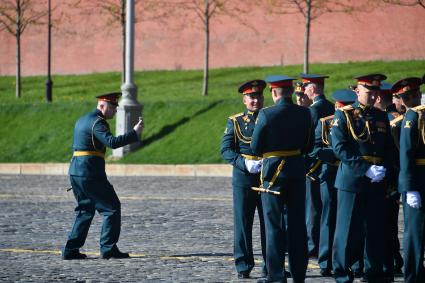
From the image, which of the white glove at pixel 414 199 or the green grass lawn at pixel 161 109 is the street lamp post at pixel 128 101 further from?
the white glove at pixel 414 199

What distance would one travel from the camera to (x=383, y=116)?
10.1 m

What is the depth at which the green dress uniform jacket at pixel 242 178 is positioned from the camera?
11.1 metres

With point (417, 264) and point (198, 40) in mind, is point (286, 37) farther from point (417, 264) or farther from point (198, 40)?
point (417, 264)

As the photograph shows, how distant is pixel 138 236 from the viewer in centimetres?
1435

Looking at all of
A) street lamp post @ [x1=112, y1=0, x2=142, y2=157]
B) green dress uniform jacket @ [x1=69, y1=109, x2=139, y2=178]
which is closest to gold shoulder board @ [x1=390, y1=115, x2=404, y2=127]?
green dress uniform jacket @ [x1=69, y1=109, x2=139, y2=178]

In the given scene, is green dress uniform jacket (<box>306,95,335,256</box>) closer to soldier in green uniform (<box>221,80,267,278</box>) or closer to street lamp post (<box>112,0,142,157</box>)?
soldier in green uniform (<box>221,80,267,278</box>)

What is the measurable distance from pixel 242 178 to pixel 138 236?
11.4 feet

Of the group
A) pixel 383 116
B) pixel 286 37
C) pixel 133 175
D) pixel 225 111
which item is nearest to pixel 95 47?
pixel 286 37

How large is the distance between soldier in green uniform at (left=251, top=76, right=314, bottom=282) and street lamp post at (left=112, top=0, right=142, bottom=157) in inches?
685

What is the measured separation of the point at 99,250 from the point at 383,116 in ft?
14.0

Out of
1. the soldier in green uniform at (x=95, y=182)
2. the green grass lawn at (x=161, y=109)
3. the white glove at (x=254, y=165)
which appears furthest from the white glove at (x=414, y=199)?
the green grass lawn at (x=161, y=109)

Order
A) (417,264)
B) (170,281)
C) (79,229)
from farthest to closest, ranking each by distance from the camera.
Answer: (79,229), (170,281), (417,264)

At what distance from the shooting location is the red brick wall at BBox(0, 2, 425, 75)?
36.7m

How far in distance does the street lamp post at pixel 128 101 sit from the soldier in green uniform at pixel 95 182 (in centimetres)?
1488
